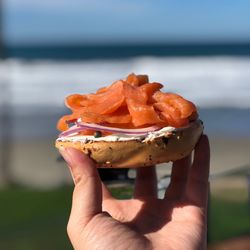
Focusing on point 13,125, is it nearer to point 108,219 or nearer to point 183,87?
point 183,87

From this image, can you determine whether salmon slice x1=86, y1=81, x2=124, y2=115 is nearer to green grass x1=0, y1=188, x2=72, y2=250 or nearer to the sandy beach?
green grass x1=0, y1=188, x2=72, y2=250

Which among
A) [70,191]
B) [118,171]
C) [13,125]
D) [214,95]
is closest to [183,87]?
[214,95]

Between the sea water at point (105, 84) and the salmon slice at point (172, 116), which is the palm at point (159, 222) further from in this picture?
the sea water at point (105, 84)

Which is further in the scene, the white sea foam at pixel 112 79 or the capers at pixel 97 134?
the white sea foam at pixel 112 79

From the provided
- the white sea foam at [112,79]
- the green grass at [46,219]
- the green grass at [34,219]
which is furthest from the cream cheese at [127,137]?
the white sea foam at [112,79]

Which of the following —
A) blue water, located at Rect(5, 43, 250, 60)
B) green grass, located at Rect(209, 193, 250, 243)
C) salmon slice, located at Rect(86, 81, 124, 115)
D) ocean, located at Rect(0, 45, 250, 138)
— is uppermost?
salmon slice, located at Rect(86, 81, 124, 115)

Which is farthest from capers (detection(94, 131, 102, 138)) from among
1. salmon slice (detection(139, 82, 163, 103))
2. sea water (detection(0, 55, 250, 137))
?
sea water (detection(0, 55, 250, 137))
